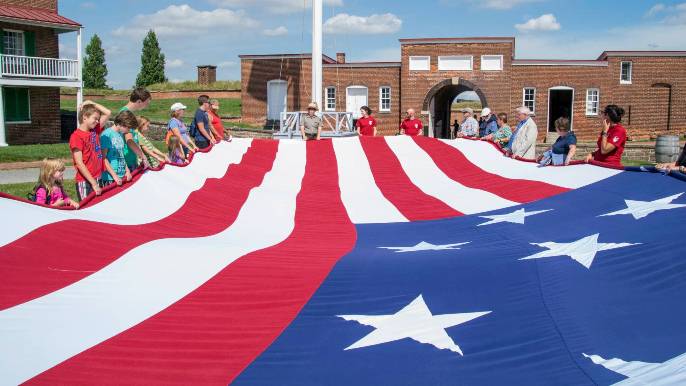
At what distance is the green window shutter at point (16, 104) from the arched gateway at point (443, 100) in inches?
625

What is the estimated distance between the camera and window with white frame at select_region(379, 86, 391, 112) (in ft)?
96.9

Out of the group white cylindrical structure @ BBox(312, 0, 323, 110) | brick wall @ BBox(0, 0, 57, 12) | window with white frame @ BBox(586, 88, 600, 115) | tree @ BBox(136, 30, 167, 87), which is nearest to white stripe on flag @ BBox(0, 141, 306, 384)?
white cylindrical structure @ BBox(312, 0, 323, 110)

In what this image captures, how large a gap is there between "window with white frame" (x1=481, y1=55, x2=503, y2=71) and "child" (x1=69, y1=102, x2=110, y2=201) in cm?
2442

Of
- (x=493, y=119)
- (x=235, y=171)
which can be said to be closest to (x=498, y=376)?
(x=235, y=171)

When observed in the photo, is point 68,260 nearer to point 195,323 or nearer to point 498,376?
point 195,323

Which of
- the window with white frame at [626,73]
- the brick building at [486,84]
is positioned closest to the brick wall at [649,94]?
the brick building at [486,84]

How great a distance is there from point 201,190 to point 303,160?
2585mm

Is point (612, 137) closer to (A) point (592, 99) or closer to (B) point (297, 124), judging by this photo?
(B) point (297, 124)

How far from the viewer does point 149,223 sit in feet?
17.2

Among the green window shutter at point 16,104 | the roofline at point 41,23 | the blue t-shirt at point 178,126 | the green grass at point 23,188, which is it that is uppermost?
the roofline at point 41,23

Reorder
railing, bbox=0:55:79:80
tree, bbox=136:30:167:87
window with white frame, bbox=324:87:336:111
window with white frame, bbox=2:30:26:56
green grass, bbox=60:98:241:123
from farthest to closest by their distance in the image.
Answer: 1. tree, bbox=136:30:167:87
2. green grass, bbox=60:98:241:123
3. window with white frame, bbox=324:87:336:111
4. window with white frame, bbox=2:30:26:56
5. railing, bbox=0:55:79:80

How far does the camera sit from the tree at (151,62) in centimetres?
5444

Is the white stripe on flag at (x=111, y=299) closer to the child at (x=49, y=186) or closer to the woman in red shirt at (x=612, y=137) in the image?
the child at (x=49, y=186)

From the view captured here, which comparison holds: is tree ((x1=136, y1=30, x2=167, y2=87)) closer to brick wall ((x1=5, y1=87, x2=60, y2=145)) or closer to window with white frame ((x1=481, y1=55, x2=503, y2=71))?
brick wall ((x1=5, y1=87, x2=60, y2=145))
